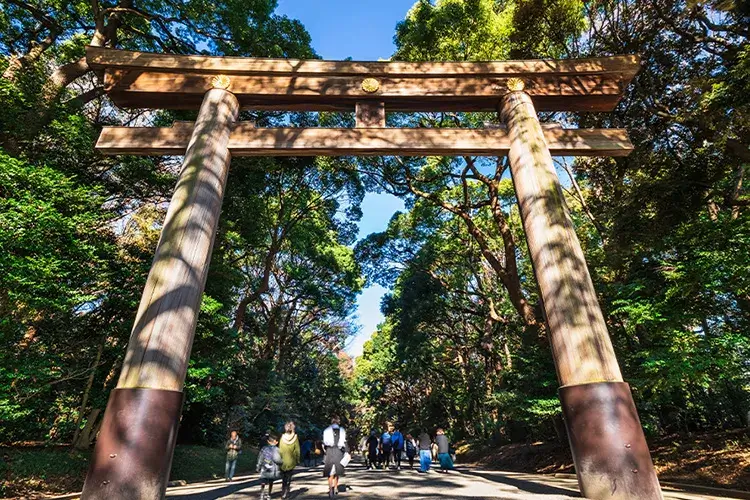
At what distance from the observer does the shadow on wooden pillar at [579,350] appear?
3.23m

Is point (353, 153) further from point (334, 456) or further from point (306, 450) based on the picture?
point (306, 450)

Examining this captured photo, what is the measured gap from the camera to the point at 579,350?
369 centimetres

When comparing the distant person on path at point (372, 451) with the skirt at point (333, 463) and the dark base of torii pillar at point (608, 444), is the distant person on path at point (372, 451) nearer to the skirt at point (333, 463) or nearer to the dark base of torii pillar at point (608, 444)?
the skirt at point (333, 463)

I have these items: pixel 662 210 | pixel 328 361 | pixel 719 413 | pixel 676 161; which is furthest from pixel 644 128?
pixel 328 361

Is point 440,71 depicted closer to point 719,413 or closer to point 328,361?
point 719,413

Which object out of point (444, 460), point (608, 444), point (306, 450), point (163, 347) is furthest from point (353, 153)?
point (306, 450)

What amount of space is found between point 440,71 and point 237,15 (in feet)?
26.7

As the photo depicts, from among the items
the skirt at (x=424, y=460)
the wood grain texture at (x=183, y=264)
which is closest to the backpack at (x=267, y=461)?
the wood grain texture at (x=183, y=264)

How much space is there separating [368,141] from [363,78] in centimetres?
110

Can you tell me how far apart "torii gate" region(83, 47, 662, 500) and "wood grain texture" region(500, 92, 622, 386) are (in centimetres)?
1

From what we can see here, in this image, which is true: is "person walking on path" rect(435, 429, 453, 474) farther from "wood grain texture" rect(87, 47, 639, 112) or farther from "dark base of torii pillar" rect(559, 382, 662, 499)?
"wood grain texture" rect(87, 47, 639, 112)

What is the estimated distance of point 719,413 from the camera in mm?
11727

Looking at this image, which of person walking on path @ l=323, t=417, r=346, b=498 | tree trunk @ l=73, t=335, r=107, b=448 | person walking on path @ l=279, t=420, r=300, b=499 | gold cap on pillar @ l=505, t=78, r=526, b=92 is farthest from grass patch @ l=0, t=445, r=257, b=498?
gold cap on pillar @ l=505, t=78, r=526, b=92

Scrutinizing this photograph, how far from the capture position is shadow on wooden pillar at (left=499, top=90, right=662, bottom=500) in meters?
3.23
